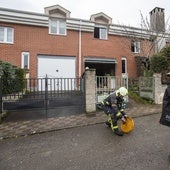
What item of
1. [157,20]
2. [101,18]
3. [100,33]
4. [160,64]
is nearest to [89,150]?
[160,64]

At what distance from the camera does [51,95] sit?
27.4 ft

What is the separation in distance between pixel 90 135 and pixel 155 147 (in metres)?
1.91

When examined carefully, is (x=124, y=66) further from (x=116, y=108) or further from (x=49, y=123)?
(x=116, y=108)

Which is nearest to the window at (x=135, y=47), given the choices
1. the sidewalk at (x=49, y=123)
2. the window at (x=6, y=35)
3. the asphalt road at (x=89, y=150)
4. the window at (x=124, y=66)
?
the window at (x=124, y=66)

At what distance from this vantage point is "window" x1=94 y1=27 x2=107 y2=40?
15.9 metres

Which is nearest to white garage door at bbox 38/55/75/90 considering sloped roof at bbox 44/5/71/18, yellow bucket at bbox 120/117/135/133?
sloped roof at bbox 44/5/71/18

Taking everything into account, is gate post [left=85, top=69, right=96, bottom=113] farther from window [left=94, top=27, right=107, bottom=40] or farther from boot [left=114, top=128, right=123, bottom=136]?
window [left=94, top=27, right=107, bottom=40]

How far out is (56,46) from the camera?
47.2 feet

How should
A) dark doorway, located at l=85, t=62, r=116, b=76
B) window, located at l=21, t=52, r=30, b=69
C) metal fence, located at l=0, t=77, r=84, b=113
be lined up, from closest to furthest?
metal fence, located at l=0, t=77, r=84, b=113
window, located at l=21, t=52, r=30, b=69
dark doorway, located at l=85, t=62, r=116, b=76

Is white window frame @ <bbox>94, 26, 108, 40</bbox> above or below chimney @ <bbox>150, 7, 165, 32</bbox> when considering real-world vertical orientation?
below

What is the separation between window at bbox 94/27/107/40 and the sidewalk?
940 cm

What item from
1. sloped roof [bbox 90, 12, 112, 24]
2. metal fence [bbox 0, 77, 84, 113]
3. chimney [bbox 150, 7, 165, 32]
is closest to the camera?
metal fence [bbox 0, 77, 84, 113]

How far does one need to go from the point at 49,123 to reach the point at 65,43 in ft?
30.6

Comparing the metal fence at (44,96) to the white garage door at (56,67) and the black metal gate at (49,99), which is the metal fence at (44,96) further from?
the white garage door at (56,67)
